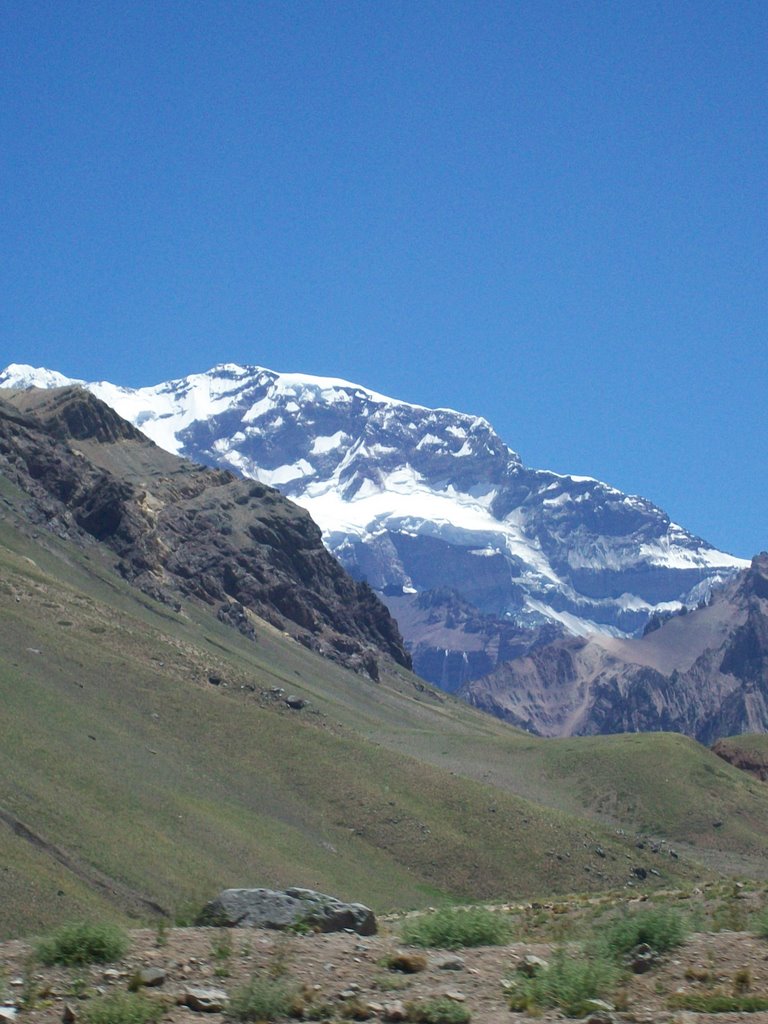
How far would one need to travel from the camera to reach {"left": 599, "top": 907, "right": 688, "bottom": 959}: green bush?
2011cm

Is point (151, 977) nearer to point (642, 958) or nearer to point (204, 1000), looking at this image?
point (204, 1000)

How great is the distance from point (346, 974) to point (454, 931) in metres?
3.30

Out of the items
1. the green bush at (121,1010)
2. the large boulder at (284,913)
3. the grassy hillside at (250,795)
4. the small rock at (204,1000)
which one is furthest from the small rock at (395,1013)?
the grassy hillside at (250,795)

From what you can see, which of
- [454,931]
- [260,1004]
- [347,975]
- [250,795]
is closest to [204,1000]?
[260,1004]

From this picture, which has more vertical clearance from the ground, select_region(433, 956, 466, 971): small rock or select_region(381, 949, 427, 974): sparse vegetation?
select_region(433, 956, 466, 971): small rock

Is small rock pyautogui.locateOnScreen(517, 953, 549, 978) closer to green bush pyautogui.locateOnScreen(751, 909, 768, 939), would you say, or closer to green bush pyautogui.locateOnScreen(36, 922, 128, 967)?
green bush pyautogui.locateOnScreen(751, 909, 768, 939)

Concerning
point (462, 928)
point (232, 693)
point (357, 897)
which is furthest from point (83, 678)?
point (462, 928)

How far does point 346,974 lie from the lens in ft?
61.1

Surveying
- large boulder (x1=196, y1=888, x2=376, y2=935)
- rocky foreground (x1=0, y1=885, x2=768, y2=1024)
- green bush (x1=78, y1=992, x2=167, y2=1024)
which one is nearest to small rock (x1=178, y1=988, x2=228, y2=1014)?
rocky foreground (x1=0, y1=885, x2=768, y2=1024)

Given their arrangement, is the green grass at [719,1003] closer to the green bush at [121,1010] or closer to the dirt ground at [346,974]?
the dirt ground at [346,974]

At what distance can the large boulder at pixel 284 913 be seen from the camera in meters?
22.2

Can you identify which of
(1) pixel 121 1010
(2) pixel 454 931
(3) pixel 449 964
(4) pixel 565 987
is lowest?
(1) pixel 121 1010

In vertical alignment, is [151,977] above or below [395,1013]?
below

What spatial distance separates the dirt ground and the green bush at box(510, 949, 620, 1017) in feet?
0.70
